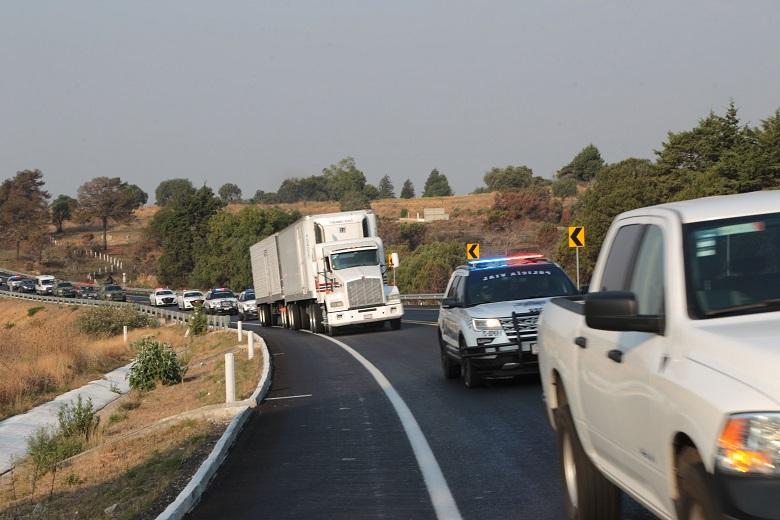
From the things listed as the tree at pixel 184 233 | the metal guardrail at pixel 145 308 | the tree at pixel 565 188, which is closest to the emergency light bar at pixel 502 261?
the metal guardrail at pixel 145 308

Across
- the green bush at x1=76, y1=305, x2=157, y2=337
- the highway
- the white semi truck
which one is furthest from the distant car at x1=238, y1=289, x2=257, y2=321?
the highway

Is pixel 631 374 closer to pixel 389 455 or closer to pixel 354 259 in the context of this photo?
pixel 389 455

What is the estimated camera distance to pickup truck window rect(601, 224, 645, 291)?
234 inches

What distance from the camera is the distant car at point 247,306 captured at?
6084cm

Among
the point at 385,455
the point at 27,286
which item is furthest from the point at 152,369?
the point at 27,286

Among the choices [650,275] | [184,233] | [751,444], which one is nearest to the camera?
[751,444]

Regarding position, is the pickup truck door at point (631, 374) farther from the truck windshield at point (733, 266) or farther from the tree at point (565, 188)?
the tree at point (565, 188)

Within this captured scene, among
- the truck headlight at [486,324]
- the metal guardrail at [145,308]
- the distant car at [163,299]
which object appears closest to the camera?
the truck headlight at [486,324]

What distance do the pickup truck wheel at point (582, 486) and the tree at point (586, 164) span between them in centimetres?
14021

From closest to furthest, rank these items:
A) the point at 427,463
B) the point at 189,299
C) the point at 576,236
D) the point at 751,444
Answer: the point at 751,444
the point at 427,463
the point at 576,236
the point at 189,299

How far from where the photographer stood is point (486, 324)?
15.4m

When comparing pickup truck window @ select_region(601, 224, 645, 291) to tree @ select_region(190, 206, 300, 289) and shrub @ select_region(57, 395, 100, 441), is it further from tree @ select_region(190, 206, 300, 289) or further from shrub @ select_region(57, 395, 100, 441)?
tree @ select_region(190, 206, 300, 289)

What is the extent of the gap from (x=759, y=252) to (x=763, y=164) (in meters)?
49.6

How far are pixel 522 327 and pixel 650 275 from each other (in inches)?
388
